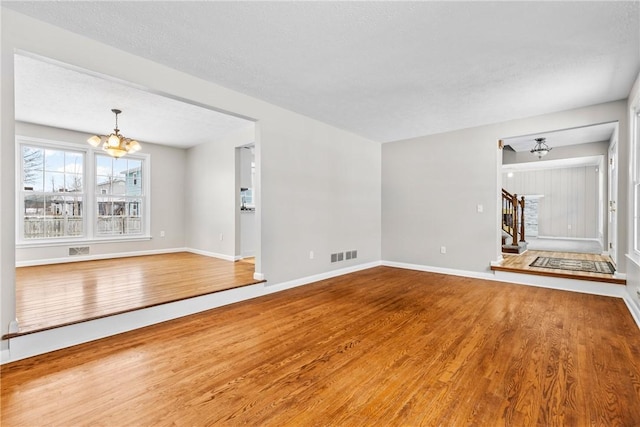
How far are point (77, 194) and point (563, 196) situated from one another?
43.0 ft

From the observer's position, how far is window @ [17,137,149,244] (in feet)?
17.3

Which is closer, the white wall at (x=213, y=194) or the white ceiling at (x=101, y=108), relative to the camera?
the white ceiling at (x=101, y=108)

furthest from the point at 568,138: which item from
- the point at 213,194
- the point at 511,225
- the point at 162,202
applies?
the point at 162,202

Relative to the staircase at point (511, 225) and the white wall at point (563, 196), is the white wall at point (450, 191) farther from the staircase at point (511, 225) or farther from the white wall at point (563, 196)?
the white wall at point (563, 196)

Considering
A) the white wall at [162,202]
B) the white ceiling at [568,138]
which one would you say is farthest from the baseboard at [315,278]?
the white wall at [162,202]

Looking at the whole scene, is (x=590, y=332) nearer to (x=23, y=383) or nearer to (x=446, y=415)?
(x=446, y=415)

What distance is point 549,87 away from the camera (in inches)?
135

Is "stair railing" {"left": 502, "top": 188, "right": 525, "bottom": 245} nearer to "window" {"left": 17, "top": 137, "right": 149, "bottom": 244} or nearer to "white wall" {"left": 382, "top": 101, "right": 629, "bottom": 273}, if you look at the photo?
"white wall" {"left": 382, "top": 101, "right": 629, "bottom": 273}

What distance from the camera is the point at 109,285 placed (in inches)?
149

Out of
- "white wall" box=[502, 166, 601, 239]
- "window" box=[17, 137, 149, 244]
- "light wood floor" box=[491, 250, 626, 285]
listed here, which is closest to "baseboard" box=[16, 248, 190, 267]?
"window" box=[17, 137, 149, 244]

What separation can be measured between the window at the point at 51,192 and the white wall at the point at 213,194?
208cm

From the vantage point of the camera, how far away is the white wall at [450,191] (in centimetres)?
471

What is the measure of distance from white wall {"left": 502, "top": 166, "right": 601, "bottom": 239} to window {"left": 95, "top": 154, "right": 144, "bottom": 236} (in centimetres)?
1133

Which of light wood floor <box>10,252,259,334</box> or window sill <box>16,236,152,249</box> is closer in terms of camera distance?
light wood floor <box>10,252,259,334</box>
